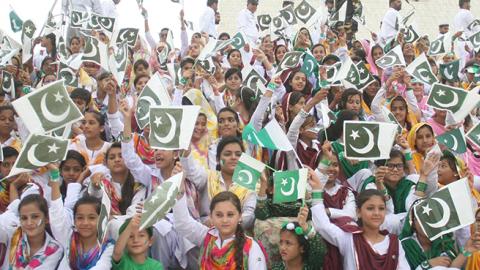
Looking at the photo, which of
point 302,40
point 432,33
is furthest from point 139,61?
point 432,33

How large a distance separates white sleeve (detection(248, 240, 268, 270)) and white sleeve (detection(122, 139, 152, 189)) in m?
1.23

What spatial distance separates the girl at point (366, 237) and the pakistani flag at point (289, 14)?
6048mm

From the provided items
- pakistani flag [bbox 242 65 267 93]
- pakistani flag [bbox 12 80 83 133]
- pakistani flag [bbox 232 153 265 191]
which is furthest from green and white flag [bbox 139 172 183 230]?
pakistani flag [bbox 242 65 267 93]

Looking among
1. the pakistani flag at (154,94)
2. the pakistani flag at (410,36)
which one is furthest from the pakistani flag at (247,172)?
the pakistani flag at (410,36)

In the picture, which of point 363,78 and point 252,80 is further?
point 363,78

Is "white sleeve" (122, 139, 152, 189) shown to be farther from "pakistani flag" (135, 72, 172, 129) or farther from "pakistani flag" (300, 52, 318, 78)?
"pakistani flag" (300, 52, 318, 78)

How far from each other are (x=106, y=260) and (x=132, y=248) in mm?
197

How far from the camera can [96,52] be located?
718 cm

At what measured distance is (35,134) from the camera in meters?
4.35

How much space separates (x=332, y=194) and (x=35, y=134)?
2.24 metres

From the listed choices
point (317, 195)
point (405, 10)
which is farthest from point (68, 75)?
point (405, 10)

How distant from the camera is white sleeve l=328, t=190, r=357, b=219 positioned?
4598 mm

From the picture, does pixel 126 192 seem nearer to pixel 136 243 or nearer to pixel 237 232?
pixel 136 243

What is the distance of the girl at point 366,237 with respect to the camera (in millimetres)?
4230
